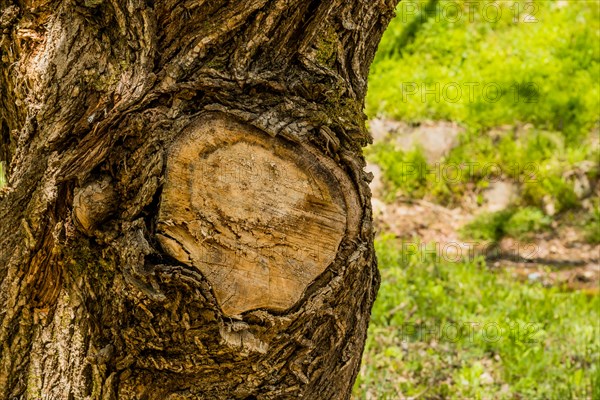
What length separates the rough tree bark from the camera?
7.66 ft

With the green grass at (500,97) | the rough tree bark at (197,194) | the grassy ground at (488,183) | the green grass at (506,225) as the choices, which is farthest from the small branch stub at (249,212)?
the green grass at (500,97)

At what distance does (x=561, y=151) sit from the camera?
799cm

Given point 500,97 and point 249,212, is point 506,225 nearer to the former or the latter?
Result: point 500,97

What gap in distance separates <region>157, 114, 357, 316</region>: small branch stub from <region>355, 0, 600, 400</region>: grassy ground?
243 centimetres

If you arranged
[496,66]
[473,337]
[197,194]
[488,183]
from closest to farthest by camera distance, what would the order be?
[197,194] < [473,337] < [488,183] < [496,66]

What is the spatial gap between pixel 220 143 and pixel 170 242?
0.35m

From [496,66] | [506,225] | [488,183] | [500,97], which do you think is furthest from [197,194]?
[496,66]

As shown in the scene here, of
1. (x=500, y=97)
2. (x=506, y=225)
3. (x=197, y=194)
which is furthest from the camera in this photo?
(x=500, y=97)

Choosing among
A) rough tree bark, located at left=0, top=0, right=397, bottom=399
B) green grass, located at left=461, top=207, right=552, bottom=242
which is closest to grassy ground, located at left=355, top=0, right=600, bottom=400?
green grass, located at left=461, top=207, right=552, bottom=242

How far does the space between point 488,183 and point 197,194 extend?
20.3 feet

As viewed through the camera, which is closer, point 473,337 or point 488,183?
point 473,337

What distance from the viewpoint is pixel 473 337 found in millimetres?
5434

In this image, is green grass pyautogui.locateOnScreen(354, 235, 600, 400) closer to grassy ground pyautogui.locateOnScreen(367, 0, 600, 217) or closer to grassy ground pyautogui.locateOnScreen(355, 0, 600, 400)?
grassy ground pyautogui.locateOnScreen(355, 0, 600, 400)

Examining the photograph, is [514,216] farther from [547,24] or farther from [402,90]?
[547,24]
